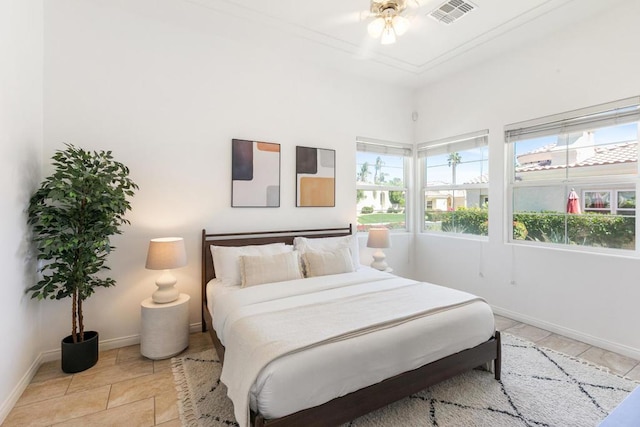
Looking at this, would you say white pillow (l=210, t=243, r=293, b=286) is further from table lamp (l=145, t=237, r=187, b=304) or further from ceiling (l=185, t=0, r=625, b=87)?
ceiling (l=185, t=0, r=625, b=87)

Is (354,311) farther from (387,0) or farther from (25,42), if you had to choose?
(25,42)

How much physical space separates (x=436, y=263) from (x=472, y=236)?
2.11 ft

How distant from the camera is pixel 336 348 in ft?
5.24

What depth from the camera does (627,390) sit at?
2.10 metres

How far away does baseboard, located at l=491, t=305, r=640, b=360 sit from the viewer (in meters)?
2.59

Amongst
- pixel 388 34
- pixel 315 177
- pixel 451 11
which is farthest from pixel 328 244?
pixel 451 11

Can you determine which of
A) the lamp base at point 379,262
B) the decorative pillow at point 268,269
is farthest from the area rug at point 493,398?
the lamp base at point 379,262

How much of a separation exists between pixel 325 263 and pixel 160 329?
1.59 m

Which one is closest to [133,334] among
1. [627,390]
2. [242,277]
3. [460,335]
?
[242,277]

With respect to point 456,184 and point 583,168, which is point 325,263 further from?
point 583,168

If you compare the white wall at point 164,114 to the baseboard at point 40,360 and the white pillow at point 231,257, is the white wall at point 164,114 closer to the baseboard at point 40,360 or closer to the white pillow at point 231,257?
the baseboard at point 40,360

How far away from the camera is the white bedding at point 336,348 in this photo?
1.45 metres

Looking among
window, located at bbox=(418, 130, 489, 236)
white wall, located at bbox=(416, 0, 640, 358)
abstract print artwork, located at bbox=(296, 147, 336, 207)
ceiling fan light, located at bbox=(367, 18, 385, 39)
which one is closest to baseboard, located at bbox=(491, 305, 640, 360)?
white wall, located at bbox=(416, 0, 640, 358)

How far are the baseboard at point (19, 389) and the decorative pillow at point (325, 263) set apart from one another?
226cm
